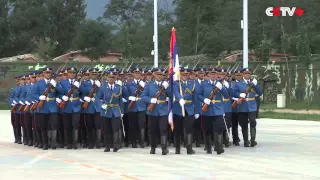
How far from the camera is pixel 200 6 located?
7544cm

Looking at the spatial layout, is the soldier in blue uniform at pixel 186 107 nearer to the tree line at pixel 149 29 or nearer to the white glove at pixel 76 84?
the white glove at pixel 76 84

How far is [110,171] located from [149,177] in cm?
114

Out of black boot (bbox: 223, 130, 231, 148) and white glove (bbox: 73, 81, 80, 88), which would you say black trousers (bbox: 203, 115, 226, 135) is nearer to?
black boot (bbox: 223, 130, 231, 148)

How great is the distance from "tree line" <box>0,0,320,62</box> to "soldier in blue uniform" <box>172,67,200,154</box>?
84.1 feet

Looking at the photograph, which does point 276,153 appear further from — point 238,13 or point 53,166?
point 238,13

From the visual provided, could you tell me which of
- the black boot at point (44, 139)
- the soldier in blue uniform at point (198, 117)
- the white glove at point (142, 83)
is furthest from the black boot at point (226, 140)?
the black boot at point (44, 139)

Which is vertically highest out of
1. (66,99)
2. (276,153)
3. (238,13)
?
(238,13)

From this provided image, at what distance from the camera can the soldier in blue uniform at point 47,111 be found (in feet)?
60.7

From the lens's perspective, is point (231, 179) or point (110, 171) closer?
point (231, 179)

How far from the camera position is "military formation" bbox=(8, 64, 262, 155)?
650 inches

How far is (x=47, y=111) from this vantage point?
61.0 feet


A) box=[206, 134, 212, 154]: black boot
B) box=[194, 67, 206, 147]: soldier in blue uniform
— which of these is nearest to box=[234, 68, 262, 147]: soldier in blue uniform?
box=[194, 67, 206, 147]: soldier in blue uniform

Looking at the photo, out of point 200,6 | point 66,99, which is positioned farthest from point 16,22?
point 66,99

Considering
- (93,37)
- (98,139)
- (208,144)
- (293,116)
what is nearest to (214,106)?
(208,144)
